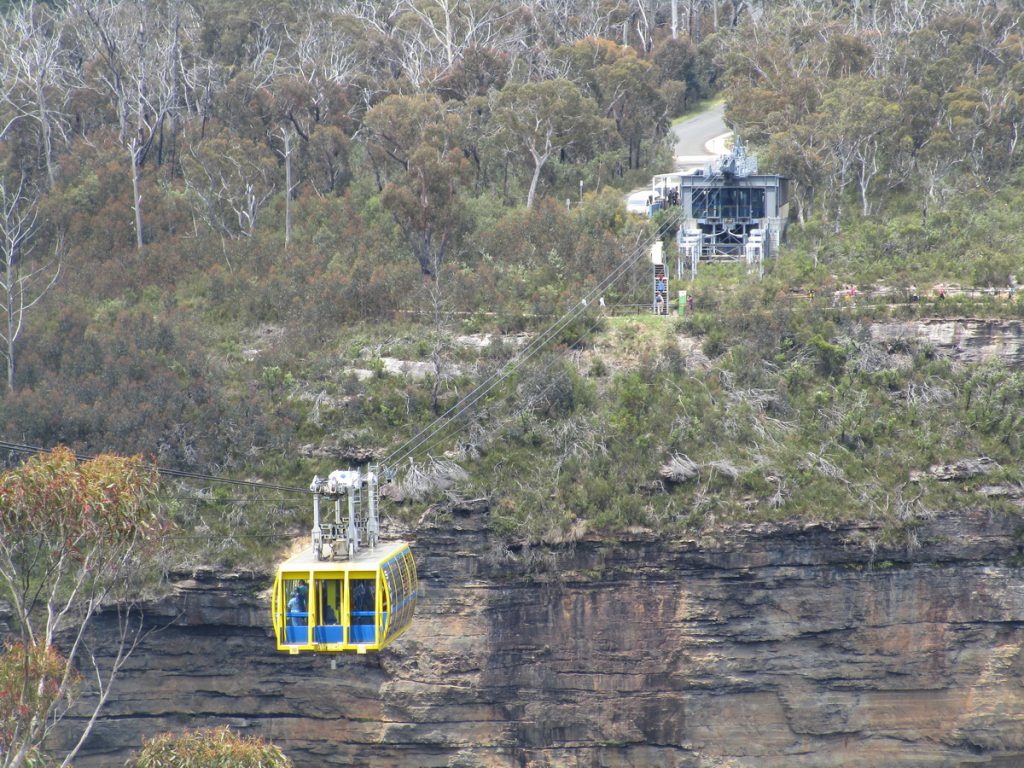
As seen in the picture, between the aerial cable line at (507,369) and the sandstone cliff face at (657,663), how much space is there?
3.05m

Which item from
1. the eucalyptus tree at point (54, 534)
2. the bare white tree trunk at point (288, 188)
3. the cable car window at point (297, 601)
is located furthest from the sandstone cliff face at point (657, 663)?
the bare white tree trunk at point (288, 188)

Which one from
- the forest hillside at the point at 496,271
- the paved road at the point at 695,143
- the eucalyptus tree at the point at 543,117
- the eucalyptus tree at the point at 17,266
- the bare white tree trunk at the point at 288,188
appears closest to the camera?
the forest hillside at the point at 496,271

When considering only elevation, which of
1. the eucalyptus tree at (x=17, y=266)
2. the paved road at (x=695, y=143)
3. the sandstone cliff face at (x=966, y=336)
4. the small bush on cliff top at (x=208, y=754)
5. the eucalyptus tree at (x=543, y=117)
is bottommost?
the small bush on cliff top at (x=208, y=754)

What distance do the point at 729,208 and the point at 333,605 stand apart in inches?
1155

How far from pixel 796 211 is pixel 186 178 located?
25131 mm

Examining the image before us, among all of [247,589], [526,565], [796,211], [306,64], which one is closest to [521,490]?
[526,565]

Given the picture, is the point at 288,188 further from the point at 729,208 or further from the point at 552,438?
the point at 552,438

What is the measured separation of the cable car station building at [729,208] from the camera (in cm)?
5412

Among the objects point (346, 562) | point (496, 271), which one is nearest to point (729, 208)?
point (496, 271)

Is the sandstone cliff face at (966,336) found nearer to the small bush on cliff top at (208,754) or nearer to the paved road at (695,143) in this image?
the paved road at (695,143)

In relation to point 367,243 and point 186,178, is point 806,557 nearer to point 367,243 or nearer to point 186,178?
point 367,243

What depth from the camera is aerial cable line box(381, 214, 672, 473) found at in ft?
146

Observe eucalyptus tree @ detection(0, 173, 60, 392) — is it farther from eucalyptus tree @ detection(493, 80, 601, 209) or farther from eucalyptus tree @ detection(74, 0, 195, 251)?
eucalyptus tree @ detection(493, 80, 601, 209)

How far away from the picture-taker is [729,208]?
54.7 metres
